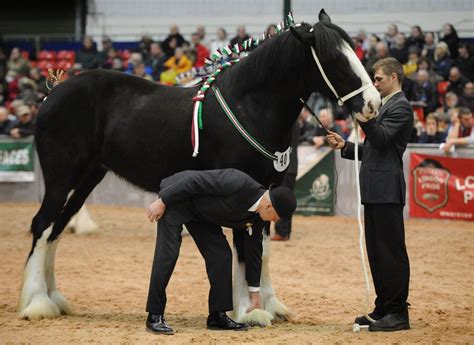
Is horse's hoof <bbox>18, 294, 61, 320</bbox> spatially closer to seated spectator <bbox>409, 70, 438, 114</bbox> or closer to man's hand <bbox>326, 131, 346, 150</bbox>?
man's hand <bbox>326, 131, 346, 150</bbox>

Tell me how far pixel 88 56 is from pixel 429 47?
8.30 m

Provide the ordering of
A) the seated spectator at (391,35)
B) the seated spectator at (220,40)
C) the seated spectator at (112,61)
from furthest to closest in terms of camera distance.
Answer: the seated spectator at (112,61)
the seated spectator at (220,40)
the seated spectator at (391,35)

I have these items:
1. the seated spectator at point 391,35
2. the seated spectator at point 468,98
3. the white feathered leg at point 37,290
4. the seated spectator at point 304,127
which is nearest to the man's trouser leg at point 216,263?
the white feathered leg at point 37,290

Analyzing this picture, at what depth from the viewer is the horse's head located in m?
5.93

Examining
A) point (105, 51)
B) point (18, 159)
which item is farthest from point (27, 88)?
point (18, 159)

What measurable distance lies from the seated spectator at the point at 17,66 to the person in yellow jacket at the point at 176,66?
13.5ft

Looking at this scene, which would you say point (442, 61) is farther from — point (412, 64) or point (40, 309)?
point (40, 309)

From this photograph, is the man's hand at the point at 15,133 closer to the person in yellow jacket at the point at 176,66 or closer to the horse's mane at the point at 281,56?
the person in yellow jacket at the point at 176,66

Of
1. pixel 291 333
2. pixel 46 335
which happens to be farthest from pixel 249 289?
pixel 46 335

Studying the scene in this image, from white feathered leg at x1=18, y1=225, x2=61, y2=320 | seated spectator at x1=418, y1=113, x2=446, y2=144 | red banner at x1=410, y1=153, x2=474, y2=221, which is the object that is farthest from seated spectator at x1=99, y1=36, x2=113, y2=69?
white feathered leg at x1=18, y1=225, x2=61, y2=320

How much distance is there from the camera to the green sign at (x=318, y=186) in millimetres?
13719

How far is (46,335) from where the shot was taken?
604 centimetres

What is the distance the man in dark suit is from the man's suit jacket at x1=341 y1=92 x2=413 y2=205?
2.72 ft

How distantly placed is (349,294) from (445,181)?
5490 millimetres
